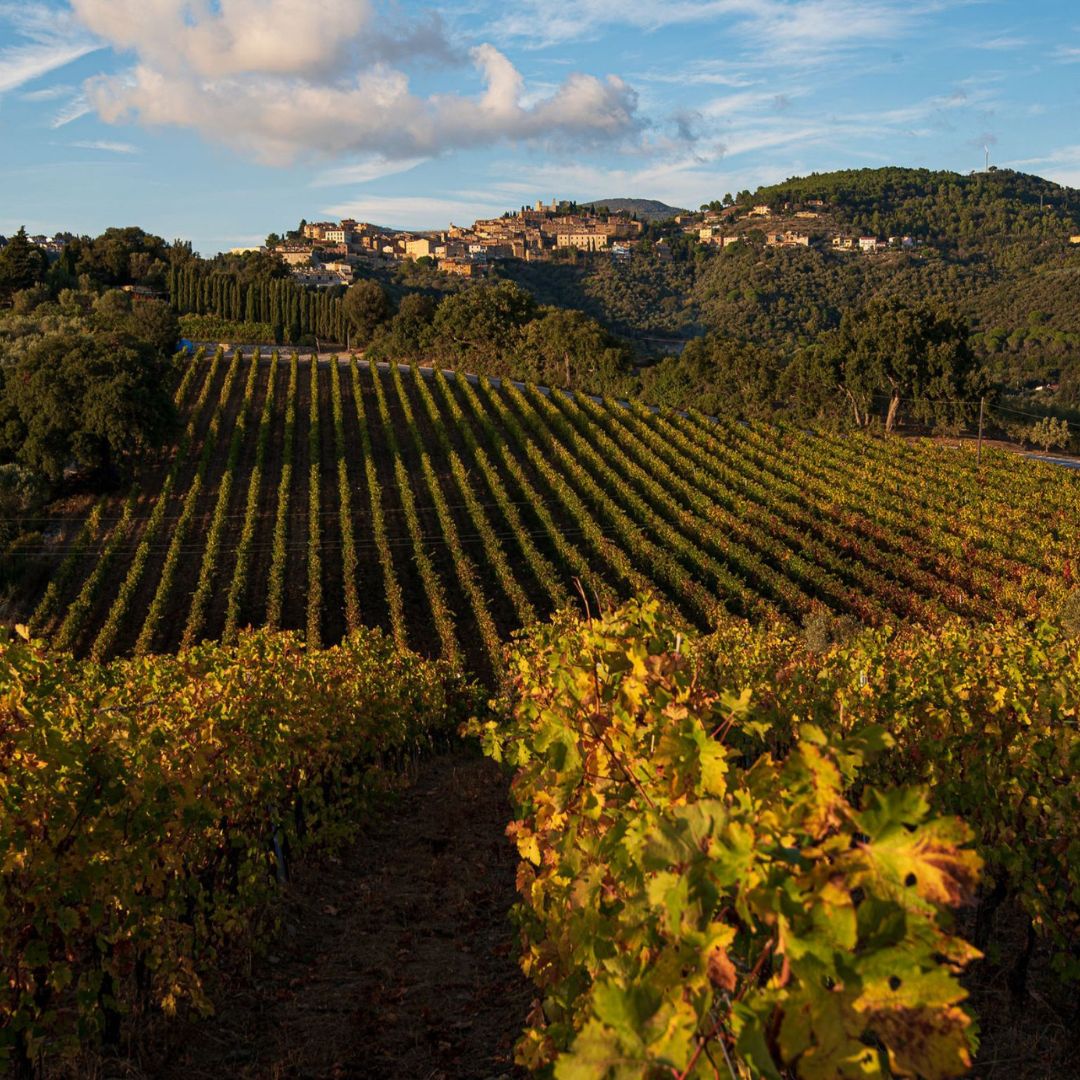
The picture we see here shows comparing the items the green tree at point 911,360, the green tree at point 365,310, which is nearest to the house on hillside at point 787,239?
the green tree at point 365,310

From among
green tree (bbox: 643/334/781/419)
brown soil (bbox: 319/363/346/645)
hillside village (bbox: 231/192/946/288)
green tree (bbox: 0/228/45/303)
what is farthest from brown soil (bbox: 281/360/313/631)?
hillside village (bbox: 231/192/946/288)

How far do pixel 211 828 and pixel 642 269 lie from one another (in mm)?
138136

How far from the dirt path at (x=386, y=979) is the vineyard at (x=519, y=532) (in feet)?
39.1

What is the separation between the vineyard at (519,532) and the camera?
24828 millimetres

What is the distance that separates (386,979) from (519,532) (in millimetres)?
24165

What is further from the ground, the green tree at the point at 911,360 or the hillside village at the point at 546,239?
the hillside village at the point at 546,239

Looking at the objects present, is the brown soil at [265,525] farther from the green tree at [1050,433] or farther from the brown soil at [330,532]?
the green tree at [1050,433]

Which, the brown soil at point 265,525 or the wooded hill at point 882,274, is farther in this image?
the wooded hill at point 882,274

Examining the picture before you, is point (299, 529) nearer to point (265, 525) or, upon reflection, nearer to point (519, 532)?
point (265, 525)

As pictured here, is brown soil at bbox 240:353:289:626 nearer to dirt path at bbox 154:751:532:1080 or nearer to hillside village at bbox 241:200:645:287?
dirt path at bbox 154:751:532:1080

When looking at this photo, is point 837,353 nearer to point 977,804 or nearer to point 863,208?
point 977,804

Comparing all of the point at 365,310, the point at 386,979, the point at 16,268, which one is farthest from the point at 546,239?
the point at 386,979

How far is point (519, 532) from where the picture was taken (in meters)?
29.9

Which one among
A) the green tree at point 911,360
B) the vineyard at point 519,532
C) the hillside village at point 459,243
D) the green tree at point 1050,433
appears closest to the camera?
the vineyard at point 519,532
